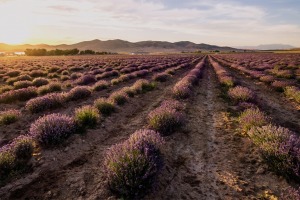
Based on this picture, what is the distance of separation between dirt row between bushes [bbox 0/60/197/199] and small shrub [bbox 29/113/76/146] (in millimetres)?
268

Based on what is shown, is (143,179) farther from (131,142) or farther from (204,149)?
(204,149)

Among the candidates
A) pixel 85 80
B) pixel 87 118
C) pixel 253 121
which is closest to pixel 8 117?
pixel 87 118

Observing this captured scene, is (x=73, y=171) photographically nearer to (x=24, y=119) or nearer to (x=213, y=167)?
(x=213, y=167)

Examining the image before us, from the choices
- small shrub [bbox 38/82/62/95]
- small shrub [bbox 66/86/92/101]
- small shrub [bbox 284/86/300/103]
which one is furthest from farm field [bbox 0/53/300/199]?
small shrub [bbox 38/82/62/95]

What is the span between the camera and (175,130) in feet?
25.3

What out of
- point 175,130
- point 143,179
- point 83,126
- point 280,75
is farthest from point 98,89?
point 280,75

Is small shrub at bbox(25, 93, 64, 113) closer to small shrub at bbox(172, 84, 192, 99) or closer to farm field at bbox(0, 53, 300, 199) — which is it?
farm field at bbox(0, 53, 300, 199)

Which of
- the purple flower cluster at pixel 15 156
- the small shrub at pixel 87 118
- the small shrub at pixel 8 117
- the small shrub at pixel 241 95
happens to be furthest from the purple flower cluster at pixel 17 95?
the small shrub at pixel 241 95

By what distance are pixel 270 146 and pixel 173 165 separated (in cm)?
221

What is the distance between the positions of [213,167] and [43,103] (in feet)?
24.7

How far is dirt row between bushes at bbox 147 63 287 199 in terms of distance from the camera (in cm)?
464

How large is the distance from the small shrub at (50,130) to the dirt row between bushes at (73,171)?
27 cm

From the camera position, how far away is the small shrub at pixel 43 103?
32.3 ft

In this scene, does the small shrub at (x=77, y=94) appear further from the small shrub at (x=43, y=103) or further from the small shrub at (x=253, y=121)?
the small shrub at (x=253, y=121)
